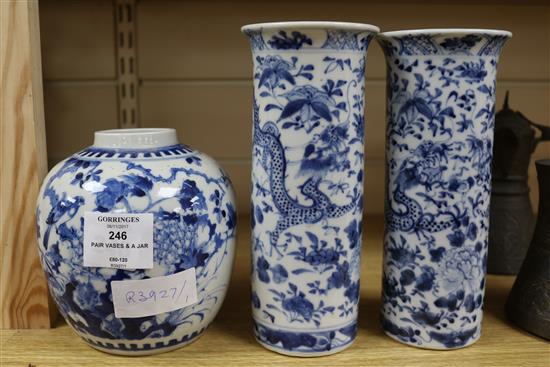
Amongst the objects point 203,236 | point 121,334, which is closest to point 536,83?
point 203,236

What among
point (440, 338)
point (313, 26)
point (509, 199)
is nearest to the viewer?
point (313, 26)

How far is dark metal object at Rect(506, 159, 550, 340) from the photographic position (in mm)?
727

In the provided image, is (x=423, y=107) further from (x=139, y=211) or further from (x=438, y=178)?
(x=139, y=211)

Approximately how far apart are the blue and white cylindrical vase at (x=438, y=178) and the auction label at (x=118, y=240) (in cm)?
30

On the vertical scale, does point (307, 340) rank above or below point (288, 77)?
below

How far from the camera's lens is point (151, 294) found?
0.64 m

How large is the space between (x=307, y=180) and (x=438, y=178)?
156mm

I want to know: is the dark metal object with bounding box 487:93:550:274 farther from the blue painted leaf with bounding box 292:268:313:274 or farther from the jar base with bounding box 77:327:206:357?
the jar base with bounding box 77:327:206:357

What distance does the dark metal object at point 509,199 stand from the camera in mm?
923

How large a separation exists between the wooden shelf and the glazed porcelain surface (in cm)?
2

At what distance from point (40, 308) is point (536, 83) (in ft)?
3.43

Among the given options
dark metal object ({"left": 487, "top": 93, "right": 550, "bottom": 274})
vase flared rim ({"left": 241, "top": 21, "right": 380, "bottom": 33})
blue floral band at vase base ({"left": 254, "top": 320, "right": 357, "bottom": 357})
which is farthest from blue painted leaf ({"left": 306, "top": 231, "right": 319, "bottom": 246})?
dark metal object ({"left": 487, "top": 93, "right": 550, "bottom": 274})

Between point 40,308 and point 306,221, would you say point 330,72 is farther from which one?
point 40,308

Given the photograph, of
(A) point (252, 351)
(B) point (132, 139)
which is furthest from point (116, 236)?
(A) point (252, 351)
